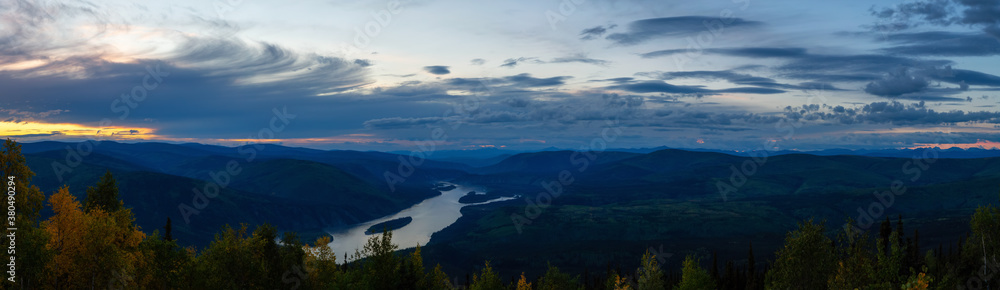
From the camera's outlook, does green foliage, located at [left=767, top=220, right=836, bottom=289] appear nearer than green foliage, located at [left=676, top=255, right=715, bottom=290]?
Yes

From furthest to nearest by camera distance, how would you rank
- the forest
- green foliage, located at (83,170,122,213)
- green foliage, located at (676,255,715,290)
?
green foliage, located at (676,255,715,290)
green foliage, located at (83,170,122,213)
the forest

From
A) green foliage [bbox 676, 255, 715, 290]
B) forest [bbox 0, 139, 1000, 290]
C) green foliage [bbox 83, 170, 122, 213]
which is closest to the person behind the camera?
forest [bbox 0, 139, 1000, 290]

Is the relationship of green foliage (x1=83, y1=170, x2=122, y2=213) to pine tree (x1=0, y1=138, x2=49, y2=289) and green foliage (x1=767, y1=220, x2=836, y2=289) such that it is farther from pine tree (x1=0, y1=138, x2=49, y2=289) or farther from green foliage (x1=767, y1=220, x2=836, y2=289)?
green foliage (x1=767, y1=220, x2=836, y2=289)

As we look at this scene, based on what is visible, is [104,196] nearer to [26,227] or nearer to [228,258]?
[26,227]

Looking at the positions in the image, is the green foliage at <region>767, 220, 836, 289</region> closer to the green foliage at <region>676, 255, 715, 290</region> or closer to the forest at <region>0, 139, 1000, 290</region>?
the forest at <region>0, 139, 1000, 290</region>

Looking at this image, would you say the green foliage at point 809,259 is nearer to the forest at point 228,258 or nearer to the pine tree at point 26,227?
the forest at point 228,258

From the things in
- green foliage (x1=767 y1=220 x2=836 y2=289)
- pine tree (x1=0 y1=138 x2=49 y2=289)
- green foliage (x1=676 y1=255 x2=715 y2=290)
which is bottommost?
green foliage (x1=676 y1=255 x2=715 y2=290)

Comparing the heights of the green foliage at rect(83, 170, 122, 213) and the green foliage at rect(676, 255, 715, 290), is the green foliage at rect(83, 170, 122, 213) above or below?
above

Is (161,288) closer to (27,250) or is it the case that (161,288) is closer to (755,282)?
(27,250)

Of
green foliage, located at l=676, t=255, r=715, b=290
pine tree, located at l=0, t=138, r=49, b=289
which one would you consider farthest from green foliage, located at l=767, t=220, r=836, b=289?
pine tree, located at l=0, t=138, r=49, b=289

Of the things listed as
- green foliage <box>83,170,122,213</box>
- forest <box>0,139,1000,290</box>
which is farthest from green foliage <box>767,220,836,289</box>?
green foliage <box>83,170,122,213</box>
